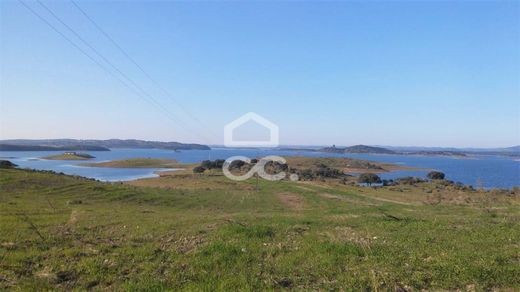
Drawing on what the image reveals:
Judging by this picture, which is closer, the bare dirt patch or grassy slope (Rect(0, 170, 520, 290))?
grassy slope (Rect(0, 170, 520, 290))

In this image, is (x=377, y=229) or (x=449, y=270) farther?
(x=377, y=229)

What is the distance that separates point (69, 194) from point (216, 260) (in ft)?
87.5

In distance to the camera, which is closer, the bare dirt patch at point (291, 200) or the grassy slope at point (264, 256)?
the grassy slope at point (264, 256)

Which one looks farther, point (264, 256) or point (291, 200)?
point (291, 200)

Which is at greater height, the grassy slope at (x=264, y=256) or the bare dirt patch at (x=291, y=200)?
the grassy slope at (x=264, y=256)

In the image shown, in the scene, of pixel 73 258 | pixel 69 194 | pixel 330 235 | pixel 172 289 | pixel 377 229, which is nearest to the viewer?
pixel 172 289

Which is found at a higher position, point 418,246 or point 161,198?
point 418,246

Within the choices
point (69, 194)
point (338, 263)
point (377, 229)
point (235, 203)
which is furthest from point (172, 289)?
point (69, 194)

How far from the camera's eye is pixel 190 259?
7719 millimetres

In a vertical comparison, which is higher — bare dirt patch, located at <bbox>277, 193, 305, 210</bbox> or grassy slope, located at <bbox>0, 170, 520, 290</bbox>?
grassy slope, located at <bbox>0, 170, 520, 290</bbox>

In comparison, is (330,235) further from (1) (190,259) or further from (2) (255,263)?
(1) (190,259)

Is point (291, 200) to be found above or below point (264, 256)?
below

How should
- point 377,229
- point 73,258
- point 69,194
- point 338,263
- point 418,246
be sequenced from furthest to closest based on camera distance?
point 69,194
point 377,229
point 418,246
point 73,258
point 338,263

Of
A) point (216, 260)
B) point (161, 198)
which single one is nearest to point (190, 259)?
point (216, 260)
